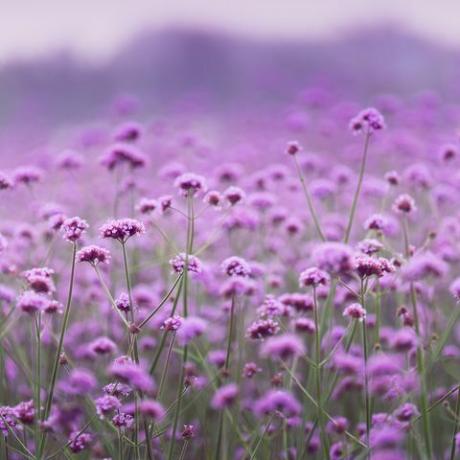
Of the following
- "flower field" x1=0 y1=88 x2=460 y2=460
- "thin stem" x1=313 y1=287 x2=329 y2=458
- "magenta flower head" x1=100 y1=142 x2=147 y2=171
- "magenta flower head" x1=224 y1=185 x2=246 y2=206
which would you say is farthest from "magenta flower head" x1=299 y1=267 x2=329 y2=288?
"magenta flower head" x1=100 y1=142 x2=147 y2=171

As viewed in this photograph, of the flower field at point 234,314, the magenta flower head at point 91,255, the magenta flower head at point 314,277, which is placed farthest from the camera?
the magenta flower head at point 91,255

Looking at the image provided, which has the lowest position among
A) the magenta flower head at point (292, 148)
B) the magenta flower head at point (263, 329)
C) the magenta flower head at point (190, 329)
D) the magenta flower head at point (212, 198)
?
the magenta flower head at point (263, 329)

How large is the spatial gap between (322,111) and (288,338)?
7.71 m

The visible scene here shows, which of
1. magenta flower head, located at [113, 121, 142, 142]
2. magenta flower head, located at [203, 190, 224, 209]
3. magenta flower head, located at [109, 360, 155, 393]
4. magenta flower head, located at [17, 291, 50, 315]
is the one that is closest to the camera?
magenta flower head, located at [109, 360, 155, 393]

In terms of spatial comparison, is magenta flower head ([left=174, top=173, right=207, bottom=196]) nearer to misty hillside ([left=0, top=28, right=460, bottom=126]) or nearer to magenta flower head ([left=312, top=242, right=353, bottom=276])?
magenta flower head ([left=312, top=242, right=353, bottom=276])

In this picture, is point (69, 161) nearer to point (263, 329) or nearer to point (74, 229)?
point (74, 229)

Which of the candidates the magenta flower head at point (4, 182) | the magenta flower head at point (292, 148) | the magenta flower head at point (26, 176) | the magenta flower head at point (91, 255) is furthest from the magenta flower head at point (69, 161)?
the magenta flower head at point (91, 255)

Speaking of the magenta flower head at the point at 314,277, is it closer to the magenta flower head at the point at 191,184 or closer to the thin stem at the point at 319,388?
the thin stem at the point at 319,388

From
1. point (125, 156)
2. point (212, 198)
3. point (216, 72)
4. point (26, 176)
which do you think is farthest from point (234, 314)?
point (216, 72)

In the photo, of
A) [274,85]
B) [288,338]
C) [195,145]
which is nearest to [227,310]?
[288,338]

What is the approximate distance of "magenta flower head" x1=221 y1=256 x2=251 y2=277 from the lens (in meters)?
2.49

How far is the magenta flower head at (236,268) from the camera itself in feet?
8.18

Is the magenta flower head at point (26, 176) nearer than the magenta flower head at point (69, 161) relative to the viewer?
Yes

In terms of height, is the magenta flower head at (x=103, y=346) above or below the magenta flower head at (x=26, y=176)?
below
